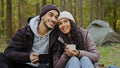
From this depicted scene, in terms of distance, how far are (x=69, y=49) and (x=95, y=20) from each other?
14.4 metres

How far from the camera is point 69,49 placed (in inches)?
198

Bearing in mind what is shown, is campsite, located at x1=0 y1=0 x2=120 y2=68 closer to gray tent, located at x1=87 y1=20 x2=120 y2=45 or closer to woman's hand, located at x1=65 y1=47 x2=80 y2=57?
gray tent, located at x1=87 y1=20 x2=120 y2=45

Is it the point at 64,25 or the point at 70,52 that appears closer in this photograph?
the point at 70,52

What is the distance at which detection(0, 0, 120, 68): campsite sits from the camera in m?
13.9

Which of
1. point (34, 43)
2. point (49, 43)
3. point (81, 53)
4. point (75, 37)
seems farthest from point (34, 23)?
point (81, 53)

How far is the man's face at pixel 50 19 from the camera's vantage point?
5.22 metres

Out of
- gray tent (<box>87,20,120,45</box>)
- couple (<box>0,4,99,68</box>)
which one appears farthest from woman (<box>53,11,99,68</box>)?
gray tent (<box>87,20,120,45</box>)

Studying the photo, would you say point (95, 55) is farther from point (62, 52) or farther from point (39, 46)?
point (39, 46)

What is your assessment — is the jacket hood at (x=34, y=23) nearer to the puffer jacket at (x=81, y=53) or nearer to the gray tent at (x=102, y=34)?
the puffer jacket at (x=81, y=53)

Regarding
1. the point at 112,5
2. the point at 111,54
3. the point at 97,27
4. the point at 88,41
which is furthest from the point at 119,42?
the point at 88,41

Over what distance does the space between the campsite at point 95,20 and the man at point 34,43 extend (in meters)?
0.71

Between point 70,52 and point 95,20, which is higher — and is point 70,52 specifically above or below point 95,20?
above

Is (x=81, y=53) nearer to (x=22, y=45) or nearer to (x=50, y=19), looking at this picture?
(x=50, y=19)

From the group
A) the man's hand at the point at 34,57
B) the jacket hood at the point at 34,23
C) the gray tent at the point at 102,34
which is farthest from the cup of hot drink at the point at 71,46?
the gray tent at the point at 102,34
